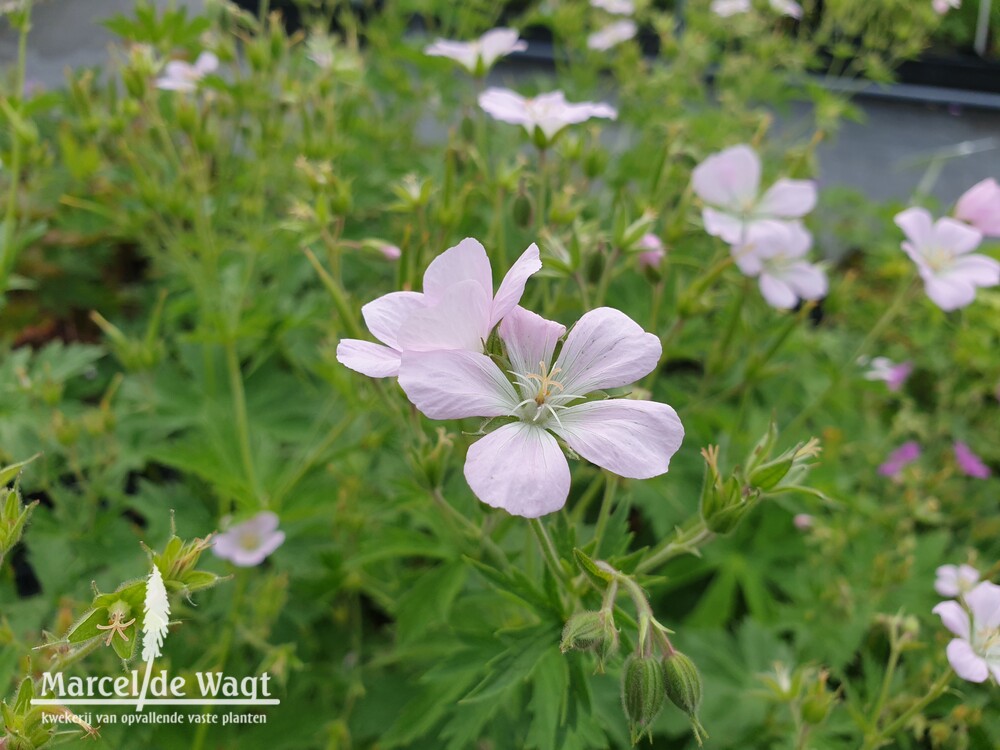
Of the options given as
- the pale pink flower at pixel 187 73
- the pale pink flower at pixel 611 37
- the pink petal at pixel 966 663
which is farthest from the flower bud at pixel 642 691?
the pale pink flower at pixel 611 37

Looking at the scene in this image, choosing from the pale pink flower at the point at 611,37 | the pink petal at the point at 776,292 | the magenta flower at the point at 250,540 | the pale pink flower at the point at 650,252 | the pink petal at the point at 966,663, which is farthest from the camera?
the pale pink flower at the point at 611,37

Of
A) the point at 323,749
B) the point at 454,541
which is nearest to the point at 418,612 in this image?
the point at 454,541

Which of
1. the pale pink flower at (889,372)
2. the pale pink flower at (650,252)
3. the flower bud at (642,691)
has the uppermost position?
the pale pink flower at (650,252)

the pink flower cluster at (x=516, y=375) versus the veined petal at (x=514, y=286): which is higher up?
the veined petal at (x=514, y=286)

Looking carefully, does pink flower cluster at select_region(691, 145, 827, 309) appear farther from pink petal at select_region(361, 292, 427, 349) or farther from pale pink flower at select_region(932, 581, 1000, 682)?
pink petal at select_region(361, 292, 427, 349)

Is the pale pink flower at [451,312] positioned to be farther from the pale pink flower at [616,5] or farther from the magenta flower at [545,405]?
the pale pink flower at [616,5]

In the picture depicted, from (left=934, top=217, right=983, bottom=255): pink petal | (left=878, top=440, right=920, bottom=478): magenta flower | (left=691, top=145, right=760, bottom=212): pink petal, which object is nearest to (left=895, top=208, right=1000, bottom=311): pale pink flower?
(left=934, top=217, right=983, bottom=255): pink petal

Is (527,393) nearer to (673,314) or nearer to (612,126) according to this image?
(673,314)

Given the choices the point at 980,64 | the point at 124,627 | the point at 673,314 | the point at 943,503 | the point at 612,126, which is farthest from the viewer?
the point at 612,126
